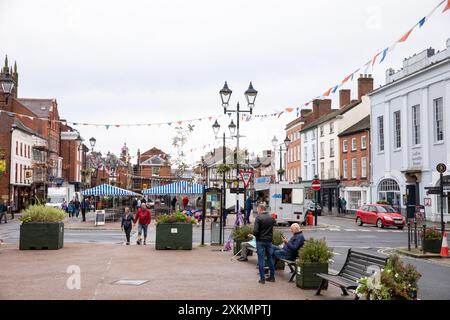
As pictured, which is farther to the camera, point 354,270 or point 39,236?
point 39,236

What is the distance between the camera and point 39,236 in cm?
1848

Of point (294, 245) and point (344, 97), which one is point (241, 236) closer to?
point (294, 245)

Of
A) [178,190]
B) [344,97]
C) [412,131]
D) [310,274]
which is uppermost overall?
[344,97]

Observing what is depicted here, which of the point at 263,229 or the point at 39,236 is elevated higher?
the point at 263,229

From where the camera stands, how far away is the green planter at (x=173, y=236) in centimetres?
1869

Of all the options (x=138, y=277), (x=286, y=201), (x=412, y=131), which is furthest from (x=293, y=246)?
(x=412, y=131)

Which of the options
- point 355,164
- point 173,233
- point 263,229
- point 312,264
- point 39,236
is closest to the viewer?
point 312,264

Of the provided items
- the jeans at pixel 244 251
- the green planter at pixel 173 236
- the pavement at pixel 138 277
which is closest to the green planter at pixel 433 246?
the pavement at pixel 138 277

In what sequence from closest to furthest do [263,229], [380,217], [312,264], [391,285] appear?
[391,285] < [312,264] < [263,229] < [380,217]

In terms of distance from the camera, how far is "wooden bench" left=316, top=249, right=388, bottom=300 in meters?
9.12

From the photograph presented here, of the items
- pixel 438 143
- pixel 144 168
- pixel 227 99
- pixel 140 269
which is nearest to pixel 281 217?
pixel 438 143

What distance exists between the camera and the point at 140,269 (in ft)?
43.9

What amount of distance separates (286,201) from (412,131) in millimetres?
13439
